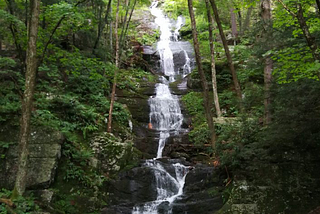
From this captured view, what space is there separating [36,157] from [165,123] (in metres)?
8.40

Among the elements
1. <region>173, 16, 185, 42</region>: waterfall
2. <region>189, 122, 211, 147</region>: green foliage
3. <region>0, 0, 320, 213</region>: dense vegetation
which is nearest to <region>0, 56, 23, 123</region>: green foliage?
<region>0, 0, 320, 213</region>: dense vegetation

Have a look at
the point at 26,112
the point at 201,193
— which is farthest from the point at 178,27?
the point at 26,112

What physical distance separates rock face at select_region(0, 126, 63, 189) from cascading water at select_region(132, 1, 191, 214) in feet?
9.12

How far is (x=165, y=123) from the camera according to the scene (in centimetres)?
1511

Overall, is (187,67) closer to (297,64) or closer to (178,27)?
(178,27)

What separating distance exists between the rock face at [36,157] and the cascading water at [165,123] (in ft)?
9.12

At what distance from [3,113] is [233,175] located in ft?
24.2

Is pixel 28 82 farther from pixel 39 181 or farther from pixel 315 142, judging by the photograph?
pixel 315 142

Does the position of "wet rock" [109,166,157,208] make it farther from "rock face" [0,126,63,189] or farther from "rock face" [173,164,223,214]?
"rock face" [0,126,63,189]

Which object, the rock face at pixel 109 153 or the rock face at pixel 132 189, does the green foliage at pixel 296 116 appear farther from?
the rock face at pixel 109 153

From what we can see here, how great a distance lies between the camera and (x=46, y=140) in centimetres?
813

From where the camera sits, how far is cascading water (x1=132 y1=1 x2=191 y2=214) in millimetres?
8708

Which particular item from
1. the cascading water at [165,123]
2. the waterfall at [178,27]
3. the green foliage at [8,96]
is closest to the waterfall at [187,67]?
the cascading water at [165,123]

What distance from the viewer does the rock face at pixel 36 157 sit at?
285 inches
